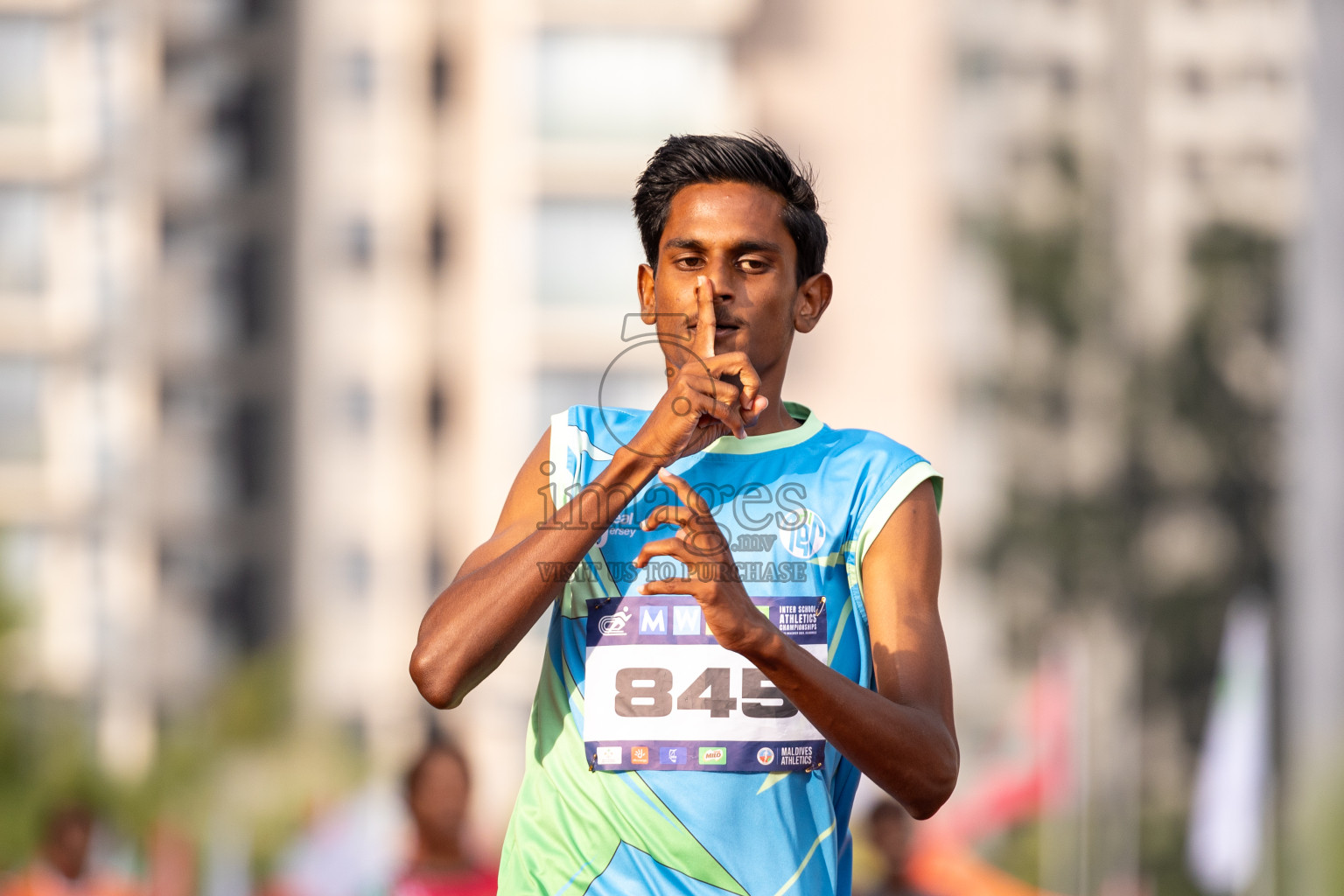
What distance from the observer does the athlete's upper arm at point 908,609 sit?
8.73 feet

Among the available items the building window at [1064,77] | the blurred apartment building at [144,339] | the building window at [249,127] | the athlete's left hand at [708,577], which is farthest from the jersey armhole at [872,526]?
the building window at [1064,77]

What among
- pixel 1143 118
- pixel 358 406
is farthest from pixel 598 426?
pixel 1143 118

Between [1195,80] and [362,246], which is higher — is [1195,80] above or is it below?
above

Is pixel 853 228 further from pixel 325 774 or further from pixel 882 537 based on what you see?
pixel 882 537

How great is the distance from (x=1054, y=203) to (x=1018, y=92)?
1266cm

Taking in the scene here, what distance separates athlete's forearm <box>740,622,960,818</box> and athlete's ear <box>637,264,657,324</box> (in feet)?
1.91

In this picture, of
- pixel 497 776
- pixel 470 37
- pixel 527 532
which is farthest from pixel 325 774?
pixel 527 532

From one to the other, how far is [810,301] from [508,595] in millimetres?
655

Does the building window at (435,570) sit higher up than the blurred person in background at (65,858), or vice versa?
the blurred person in background at (65,858)

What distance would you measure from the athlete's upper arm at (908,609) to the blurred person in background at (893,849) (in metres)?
6.24

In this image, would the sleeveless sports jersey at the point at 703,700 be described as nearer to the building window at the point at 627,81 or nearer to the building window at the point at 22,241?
the building window at the point at 627,81

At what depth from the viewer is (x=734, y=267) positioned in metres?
2.77

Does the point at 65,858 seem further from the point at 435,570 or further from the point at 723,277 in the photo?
the point at 435,570

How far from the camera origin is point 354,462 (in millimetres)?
40625
